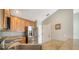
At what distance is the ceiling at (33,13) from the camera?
1.99 meters

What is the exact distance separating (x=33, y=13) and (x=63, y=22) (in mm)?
525

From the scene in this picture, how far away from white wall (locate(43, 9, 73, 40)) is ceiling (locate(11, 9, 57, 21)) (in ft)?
0.28

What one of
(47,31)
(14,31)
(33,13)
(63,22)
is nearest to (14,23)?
(14,31)

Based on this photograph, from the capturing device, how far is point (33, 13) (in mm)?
2008

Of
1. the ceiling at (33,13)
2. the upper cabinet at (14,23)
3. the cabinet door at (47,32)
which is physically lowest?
the cabinet door at (47,32)

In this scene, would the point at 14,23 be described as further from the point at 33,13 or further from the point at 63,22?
the point at 63,22

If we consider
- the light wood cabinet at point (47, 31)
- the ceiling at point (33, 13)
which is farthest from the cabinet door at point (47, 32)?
the ceiling at point (33, 13)

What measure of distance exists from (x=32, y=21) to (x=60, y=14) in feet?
1.59

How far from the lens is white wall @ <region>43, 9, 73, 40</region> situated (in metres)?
1.98

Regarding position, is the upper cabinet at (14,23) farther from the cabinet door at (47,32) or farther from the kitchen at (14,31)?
the cabinet door at (47,32)

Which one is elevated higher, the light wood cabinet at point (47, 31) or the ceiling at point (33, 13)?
the ceiling at point (33, 13)

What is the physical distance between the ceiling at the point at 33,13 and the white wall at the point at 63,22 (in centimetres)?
9

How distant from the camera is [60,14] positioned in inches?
78.5
